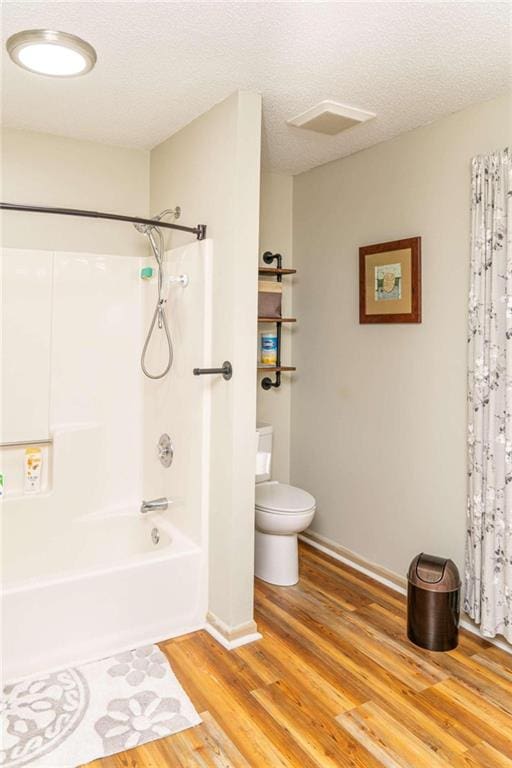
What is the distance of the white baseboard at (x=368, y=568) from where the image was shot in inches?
104

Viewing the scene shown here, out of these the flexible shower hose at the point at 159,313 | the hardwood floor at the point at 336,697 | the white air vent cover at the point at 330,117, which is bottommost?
the hardwood floor at the point at 336,697

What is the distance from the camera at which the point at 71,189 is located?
10.4ft

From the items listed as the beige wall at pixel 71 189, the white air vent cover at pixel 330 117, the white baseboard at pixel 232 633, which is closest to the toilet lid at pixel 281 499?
the white baseboard at pixel 232 633

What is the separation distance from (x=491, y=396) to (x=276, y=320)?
1.46 meters

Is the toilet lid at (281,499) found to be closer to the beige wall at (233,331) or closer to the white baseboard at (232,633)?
the beige wall at (233,331)

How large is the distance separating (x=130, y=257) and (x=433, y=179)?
5.53 ft

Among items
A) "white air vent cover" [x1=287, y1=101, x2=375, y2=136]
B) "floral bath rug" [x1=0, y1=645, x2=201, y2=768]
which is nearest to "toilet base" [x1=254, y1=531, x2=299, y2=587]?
"floral bath rug" [x1=0, y1=645, x2=201, y2=768]

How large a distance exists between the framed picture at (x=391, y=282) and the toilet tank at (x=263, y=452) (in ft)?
2.91

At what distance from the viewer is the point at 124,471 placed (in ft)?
10.9

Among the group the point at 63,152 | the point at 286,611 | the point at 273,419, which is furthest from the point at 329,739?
the point at 63,152

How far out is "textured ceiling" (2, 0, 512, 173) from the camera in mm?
1881

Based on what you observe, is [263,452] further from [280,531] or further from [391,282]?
[391,282]

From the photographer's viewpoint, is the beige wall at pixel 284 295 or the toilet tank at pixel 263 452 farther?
the beige wall at pixel 284 295

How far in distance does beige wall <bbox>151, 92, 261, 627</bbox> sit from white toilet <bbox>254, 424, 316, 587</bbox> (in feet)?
1.51
